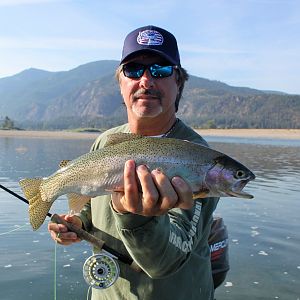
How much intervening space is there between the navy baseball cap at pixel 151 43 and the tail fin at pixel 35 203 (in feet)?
4.54

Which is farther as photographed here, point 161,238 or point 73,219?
point 73,219

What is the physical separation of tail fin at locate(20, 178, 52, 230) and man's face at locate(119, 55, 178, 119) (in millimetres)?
1083

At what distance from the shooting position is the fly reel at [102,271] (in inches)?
158

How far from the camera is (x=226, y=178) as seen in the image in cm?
350

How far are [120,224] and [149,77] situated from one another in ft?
4.79

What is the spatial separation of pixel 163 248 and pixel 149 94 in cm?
144

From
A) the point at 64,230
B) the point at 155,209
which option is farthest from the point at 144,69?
the point at 64,230

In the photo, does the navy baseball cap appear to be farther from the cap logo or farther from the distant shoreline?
the distant shoreline

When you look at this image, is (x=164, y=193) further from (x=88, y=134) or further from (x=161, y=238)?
(x=88, y=134)

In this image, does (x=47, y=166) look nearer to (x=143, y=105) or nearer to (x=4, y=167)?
(x=4, y=167)

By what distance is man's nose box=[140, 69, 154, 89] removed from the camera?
12.8 ft

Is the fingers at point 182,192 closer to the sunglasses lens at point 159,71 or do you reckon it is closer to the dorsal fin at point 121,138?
the dorsal fin at point 121,138

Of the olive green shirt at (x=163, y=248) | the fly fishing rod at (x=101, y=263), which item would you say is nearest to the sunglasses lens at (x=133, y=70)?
the olive green shirt at (x=163, y=248)

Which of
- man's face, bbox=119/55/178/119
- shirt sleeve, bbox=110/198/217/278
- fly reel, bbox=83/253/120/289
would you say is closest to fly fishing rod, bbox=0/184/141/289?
fly reel, bbox=83/253/120/289
